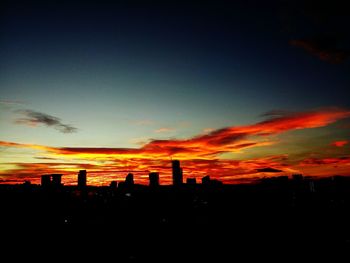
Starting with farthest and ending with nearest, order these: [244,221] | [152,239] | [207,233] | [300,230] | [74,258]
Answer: [244,221] < [300,230] < [207,233] < [152,239] < [74,258]

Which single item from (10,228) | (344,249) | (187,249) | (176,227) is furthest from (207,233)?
(10,228)

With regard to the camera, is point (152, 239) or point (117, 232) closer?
point (152, 239)

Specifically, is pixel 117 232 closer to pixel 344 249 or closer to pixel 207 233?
pixel 207 233

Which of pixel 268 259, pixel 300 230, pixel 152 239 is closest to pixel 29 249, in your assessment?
pixel 152 239

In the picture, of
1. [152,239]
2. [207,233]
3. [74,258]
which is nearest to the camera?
[74,258]

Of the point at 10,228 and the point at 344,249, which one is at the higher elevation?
the point at 10,228

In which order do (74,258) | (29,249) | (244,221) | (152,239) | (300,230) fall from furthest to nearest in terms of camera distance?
(244,221) → (300,230) → (152,239) → (29,249) → (74,258)

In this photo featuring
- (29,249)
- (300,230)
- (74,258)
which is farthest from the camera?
(300,230)

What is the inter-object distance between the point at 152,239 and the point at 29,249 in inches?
2112

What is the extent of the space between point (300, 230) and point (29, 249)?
13921 cm

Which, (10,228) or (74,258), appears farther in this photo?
(10,228)

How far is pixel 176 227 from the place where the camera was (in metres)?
182

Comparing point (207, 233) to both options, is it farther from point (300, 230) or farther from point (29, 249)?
point (29, 249)

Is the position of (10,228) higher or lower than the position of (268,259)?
higher
